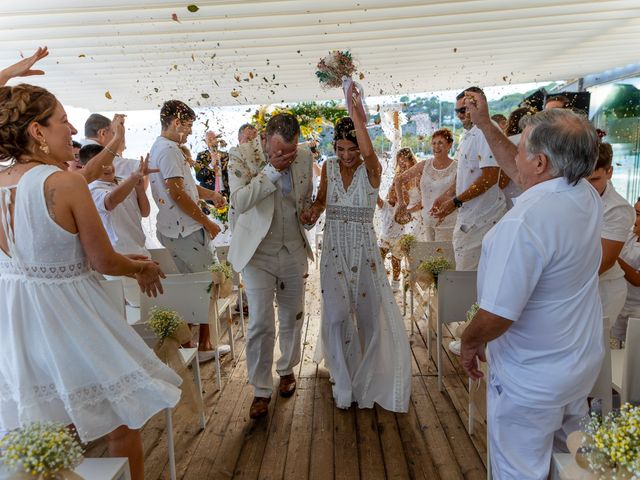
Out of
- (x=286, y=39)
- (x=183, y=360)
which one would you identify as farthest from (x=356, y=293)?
(x=286, y=39)

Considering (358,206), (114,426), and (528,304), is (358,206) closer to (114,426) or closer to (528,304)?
(528,304)

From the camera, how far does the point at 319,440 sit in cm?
279

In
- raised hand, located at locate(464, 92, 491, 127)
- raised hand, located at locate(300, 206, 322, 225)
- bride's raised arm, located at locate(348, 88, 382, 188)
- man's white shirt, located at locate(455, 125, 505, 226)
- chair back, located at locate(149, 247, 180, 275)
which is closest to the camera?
raised hand, located at locate(464, 92, 491, 127)

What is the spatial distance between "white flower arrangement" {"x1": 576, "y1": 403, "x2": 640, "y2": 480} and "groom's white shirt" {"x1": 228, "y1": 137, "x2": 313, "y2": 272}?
206 cm

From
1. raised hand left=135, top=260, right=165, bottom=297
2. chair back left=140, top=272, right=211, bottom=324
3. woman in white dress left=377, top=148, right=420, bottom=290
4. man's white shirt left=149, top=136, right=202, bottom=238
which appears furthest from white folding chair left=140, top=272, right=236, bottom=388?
woman in white dress left=377, top=148, right=420, bottom=290

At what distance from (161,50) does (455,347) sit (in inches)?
171

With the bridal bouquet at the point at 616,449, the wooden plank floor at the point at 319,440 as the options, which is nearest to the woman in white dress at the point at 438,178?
the wooden plank floor at the point at 319,440

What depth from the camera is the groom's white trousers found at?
9.83 ft

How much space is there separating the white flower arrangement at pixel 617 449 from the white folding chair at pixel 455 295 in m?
1.95

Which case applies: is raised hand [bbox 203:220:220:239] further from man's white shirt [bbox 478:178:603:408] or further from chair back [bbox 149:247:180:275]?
man's white shirt [bbox 478:178:603:408]

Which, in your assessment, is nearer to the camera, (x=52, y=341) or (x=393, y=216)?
(x=52, y=341)

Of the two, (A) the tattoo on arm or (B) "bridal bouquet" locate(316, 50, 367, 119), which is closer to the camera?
(A) the tattoo on arm

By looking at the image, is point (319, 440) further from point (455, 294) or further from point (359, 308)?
point (455, 294)

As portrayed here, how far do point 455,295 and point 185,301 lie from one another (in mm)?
1814
